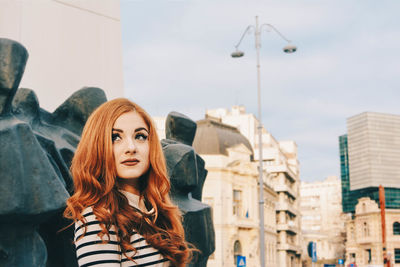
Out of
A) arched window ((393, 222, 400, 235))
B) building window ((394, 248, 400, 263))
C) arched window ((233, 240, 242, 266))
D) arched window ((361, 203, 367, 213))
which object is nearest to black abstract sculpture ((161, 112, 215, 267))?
arched window ((233, 240, 242, 266))

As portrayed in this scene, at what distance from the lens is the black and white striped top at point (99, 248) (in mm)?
1789

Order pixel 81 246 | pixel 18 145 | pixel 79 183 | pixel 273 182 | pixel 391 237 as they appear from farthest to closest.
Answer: pixel 391 237 → pixel 273 182 → pixel 18 145 → pixel 79 183 → pixel 81 246

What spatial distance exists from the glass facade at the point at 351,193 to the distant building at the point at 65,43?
3226 inches

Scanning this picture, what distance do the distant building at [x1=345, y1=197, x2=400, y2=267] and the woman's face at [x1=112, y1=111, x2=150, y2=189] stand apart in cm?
7495

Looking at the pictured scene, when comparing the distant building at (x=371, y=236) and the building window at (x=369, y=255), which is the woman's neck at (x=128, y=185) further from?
the building window at (x=369, y=255)

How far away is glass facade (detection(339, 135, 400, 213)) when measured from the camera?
85062mm

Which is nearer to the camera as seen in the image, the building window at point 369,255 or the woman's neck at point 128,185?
the woman's neck at point 128,185

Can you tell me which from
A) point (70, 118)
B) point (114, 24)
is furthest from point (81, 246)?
point (114, 24)

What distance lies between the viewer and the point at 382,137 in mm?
90250

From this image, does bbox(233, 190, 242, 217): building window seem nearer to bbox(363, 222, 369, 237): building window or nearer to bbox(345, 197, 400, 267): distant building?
bbox(345, 197, 400, 267): distant building

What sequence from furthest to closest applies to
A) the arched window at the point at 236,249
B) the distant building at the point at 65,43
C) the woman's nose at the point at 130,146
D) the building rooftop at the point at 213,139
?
1. the building rooftop at the point at 213,139
2. the arched window at the point at 236,249
3. the distant building at the point at 65,43
4. the woman's nose at the point at 130,146

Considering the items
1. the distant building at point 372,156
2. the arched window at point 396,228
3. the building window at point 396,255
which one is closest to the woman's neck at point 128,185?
the building window at point 396,255

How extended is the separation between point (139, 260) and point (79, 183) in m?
0.35

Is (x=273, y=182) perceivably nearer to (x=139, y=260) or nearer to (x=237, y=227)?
(x=237, y=227)
